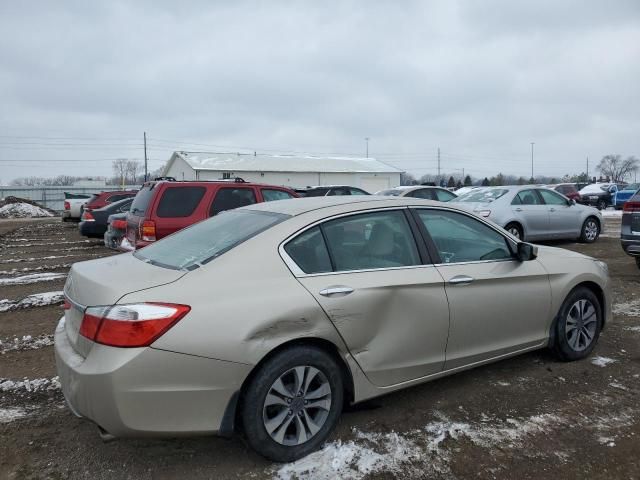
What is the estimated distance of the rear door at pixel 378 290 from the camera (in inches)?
124

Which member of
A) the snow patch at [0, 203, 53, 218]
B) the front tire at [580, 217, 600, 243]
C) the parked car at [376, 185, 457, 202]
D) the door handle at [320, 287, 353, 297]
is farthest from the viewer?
the snow patch at [0, 203, 53, 218]

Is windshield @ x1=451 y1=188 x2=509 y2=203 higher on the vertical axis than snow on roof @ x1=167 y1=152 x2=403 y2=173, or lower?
lower

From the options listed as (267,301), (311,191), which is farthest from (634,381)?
(311,191)

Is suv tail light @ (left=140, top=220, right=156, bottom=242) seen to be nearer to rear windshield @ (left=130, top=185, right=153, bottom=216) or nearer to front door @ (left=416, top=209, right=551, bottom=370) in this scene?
Answer: rear windshield @ (left=130, top=185, right=153, bottom=216)

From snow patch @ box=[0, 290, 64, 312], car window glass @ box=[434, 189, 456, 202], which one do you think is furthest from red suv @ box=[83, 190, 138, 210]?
car window glass @ box=[434, 189, 456, 202]

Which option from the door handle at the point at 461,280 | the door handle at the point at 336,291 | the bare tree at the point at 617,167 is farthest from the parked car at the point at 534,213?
the bare tree at the point at 617,167

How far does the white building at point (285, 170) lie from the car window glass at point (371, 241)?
38.4 m

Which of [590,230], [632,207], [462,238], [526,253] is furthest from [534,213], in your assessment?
[462,238]

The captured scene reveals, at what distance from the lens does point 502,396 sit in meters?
3.87

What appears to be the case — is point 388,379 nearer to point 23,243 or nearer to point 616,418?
point 616,418

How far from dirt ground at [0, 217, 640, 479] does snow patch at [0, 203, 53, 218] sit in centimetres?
3506

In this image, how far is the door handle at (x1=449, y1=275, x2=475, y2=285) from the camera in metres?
3.64

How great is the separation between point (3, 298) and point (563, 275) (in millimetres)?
7393

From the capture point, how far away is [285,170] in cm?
4409
